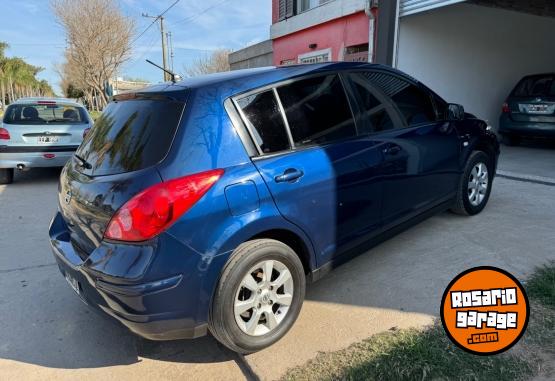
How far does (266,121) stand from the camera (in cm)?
253

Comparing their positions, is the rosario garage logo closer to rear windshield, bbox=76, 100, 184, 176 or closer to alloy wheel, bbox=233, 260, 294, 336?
alloy wheel, bbox=233, 260, 294, 336

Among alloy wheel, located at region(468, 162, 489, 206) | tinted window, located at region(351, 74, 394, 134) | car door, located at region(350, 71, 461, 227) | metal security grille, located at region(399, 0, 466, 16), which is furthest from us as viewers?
metal security grille, located at region(399, 0, 466, 16)

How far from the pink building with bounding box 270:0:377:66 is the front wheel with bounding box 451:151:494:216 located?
5641 mm

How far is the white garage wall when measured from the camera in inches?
348

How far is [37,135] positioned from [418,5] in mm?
7222

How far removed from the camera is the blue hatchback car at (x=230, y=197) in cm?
211

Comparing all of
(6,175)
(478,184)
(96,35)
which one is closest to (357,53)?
(478,184)

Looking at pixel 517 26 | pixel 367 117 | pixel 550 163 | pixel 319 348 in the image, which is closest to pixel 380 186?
pixel 367 117

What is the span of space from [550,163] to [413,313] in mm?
6271

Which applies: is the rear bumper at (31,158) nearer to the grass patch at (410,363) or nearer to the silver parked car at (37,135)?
the silver parked car at (37,135)

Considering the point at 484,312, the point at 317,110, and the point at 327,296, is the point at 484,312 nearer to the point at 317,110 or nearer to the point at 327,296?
the point at 327,296

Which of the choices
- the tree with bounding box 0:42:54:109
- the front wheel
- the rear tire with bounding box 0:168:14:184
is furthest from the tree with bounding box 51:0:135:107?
the tree with bounding box 0:42:54:109

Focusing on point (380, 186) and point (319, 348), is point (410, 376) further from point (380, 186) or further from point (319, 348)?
point (380, 186)

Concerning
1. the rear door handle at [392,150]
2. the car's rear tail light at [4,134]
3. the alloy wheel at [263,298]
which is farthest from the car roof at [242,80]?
the car's rear tail light at [4,134]
